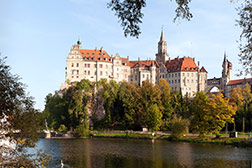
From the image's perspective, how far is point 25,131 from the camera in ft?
50.2

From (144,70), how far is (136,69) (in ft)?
8.78

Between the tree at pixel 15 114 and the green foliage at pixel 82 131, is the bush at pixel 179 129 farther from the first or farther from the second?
the tree at pixel 15 114

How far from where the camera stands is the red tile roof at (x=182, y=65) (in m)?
100

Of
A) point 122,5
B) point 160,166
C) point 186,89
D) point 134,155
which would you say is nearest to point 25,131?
point 122,5

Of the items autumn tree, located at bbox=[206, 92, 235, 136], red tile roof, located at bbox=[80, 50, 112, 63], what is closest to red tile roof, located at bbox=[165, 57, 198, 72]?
red tile roof, located at bbox=[80, 50, 112, 63]

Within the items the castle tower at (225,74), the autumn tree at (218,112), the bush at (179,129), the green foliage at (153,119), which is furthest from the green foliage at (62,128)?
the castle tower at (225,74)

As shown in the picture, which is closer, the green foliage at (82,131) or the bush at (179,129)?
the bush at (179,129)

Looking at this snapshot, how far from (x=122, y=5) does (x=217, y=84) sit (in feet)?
310

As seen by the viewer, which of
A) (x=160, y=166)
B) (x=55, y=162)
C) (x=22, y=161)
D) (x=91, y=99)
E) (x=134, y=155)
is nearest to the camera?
(x=22, y=161)

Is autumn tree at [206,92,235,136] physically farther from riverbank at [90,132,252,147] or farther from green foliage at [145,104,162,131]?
green foliage at [145,104,162,131]

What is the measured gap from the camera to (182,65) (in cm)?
10062

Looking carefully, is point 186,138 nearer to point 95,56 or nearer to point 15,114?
point 15,114

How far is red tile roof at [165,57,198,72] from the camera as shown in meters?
100

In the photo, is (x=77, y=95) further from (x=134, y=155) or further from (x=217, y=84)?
(x=217, y=84)
